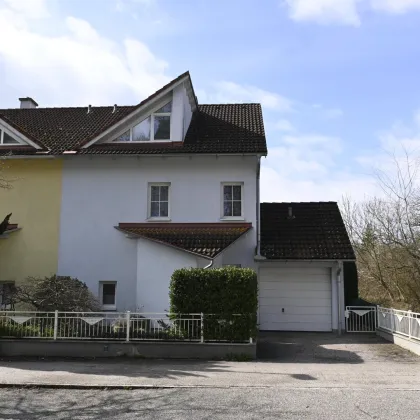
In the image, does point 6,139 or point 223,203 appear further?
point 6,139

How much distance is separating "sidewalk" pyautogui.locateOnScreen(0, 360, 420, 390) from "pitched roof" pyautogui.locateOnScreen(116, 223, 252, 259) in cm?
469

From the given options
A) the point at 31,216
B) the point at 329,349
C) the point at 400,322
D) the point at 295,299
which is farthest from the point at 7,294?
the point at 400,322

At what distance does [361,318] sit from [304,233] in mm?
3761

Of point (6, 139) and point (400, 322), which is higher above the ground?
point (6, 139)

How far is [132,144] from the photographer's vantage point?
61.7 ft

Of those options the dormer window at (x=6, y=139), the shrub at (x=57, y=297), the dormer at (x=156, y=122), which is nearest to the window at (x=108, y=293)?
the shrub at (x=57, y=297)

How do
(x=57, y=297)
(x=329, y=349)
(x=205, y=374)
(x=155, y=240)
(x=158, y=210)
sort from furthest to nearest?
(x=158, y=210) < (x=155, y=240) < (x=57, y=297) < (x=329, y=349) < (x=205, y=374)

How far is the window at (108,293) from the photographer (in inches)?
711

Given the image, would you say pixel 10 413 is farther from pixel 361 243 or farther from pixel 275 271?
pixel 361 243

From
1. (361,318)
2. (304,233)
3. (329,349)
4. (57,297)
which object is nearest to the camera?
(329,349)

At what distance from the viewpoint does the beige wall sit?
60.6 feet

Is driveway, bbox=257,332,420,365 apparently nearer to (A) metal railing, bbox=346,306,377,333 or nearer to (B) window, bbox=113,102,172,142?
(A) metal railing, bbox=346,306,377,333

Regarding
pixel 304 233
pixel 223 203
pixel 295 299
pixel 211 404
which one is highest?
pixel 223 203

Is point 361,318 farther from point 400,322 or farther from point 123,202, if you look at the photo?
point 123,202
